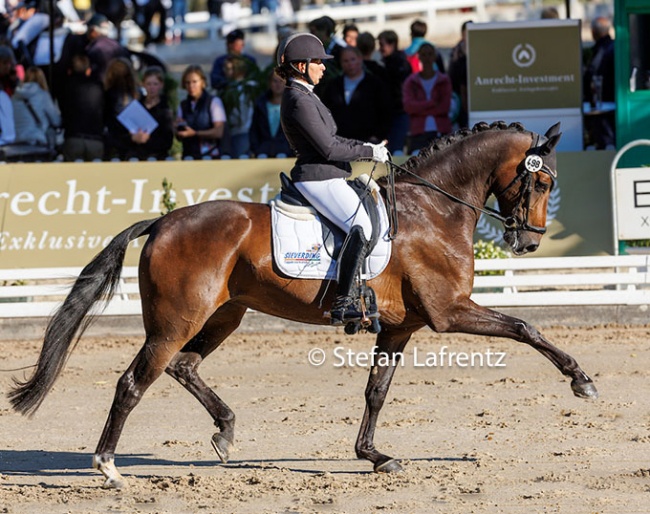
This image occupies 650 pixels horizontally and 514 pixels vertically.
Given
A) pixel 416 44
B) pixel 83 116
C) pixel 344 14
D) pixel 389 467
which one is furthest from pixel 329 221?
pixel 344 14

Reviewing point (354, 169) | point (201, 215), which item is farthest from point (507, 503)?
point (354, 169)

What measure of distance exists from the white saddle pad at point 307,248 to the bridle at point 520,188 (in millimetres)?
152

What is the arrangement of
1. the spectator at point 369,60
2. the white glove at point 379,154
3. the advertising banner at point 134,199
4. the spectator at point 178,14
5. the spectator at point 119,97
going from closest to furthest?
the white glove at point 379,154 < the advertising banner at point 134,199 < the spectator at point 119,97 < the spectator at point 369,60 < the spectator at point 178,14

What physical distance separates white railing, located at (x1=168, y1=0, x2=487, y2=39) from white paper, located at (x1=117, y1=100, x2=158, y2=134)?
1210 centimetres

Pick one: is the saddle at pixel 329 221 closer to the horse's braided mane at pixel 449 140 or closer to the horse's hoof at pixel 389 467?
the horse's braided mane at pixel 449 140

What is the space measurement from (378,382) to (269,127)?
6408 mm

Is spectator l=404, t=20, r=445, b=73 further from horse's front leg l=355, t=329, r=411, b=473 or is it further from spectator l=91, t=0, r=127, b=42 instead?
horse's front leg l=355, t=329, r=411, b=473

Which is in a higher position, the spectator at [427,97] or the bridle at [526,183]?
the bridle at [526,183]

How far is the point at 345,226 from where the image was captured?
6.76 metres

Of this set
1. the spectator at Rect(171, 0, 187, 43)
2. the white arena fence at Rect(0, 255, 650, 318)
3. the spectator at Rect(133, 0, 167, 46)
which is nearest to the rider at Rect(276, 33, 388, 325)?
the white arena fence at Rect(0, 255, 650, 318)

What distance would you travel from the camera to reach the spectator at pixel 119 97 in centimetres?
1334

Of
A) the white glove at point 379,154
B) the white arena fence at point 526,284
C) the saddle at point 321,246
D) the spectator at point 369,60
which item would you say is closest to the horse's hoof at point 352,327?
the saddle at point 321,246

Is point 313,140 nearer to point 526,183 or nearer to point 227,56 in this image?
point 526,183

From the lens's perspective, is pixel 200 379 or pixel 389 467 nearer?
pixel 389 467
